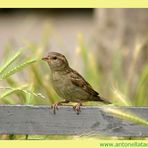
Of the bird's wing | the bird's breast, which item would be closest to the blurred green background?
the bird's breast

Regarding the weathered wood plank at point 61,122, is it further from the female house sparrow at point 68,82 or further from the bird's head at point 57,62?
the bird's head at point 57,62

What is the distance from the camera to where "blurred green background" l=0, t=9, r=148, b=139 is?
6372 mm

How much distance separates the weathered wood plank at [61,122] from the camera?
5.62m

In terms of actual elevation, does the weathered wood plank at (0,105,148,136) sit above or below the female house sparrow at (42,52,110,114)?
below

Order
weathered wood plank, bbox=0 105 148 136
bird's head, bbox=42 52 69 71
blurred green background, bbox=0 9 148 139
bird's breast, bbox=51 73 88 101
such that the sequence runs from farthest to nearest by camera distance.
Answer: bird's head, bbox=42 52 69 71
bird's breast, bbox=51 73 88 101
blurred green background, bbox=0 9 148 139
weathered wood plank, bbox=0 105 148 136

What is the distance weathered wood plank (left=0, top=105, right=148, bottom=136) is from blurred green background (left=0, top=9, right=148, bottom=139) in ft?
0.55

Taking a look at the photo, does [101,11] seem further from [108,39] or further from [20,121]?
[20,121]

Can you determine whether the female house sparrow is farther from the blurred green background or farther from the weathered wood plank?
the weathered wood plank

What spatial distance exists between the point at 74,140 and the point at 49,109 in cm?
27

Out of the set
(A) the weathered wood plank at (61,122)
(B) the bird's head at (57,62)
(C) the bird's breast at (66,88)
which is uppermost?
(B) the bird's head at (57,62)

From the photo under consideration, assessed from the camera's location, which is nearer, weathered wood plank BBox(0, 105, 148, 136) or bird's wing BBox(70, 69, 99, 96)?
weathered wood plank BBox(0, 105, 148, 136)

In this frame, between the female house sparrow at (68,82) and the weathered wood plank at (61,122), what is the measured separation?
115 centimetres

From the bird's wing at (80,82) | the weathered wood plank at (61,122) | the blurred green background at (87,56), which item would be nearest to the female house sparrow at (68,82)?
the bird's wing at (80,82)

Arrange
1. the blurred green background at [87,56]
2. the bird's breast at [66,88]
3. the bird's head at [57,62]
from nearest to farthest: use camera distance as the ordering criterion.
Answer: the blurred green background at [87,56], the bird's breast at [66,88], the bird's head at [57,62]
